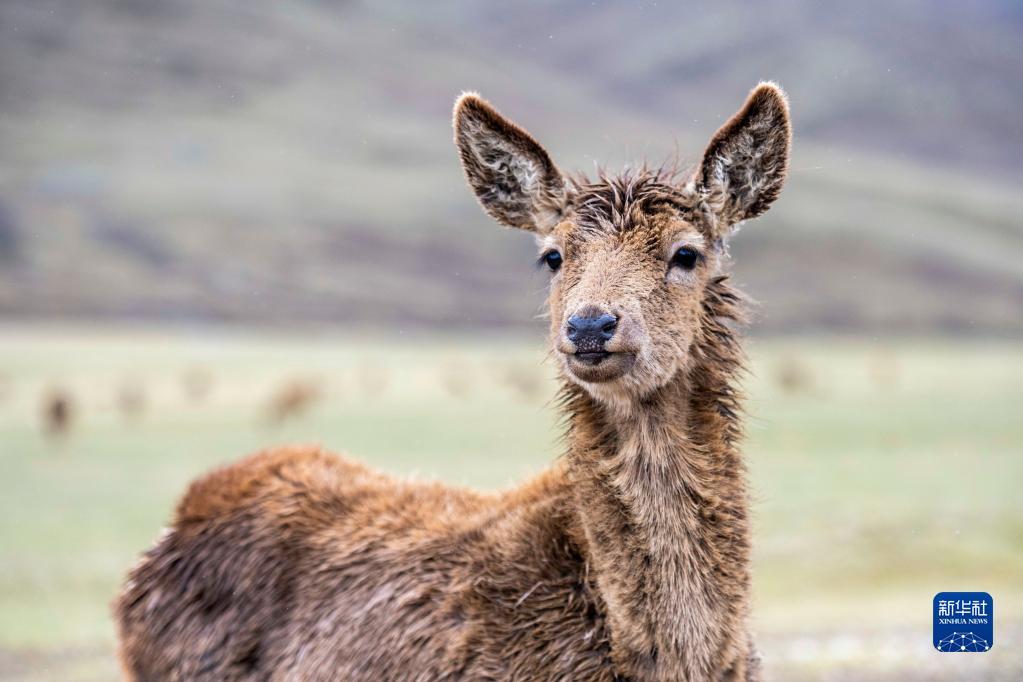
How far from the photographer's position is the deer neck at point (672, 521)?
5.61 m

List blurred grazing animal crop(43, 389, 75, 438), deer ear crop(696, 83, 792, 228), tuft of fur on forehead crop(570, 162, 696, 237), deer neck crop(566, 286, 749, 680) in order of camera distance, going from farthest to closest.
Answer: blurred grazing animal crop(43, 389, 75, 438) < tuft of fur on forehead crop(570, 162, 696, 237) < deer ear crop(696, 83, 792, 228) < deer neck crop(566, 286, 749, 680)

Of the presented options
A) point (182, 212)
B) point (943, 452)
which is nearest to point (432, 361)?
point (943, 452)

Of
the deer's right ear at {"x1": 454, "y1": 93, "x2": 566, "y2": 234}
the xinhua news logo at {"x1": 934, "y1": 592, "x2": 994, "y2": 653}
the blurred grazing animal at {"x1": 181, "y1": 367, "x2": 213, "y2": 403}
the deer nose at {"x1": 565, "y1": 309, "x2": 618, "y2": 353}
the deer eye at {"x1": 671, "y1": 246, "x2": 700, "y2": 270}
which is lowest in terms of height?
the xinhua news logo at {"x1": 934, "y1": 592, "x2": 994, "y2": 653}

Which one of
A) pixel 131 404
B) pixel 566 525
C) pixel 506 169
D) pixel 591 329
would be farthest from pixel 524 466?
pixel 591 329

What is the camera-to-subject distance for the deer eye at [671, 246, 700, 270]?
244 inches

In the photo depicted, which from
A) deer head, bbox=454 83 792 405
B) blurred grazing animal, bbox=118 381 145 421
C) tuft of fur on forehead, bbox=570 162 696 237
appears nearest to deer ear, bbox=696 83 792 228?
deer head, bbox=454 83 792 405

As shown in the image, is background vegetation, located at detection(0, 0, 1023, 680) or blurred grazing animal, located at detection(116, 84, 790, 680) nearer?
blurred grazing animal, located at detection(116, 84, 790, 680)

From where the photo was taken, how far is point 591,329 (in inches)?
226

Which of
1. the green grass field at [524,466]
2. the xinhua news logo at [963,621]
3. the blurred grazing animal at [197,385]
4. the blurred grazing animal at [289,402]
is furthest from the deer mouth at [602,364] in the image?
the blurred grazing animal at [197,385]

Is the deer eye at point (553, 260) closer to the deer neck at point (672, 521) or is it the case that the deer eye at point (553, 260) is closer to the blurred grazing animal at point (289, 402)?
the deer neck at point (672, 521)

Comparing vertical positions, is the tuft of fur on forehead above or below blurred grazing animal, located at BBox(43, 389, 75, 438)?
below

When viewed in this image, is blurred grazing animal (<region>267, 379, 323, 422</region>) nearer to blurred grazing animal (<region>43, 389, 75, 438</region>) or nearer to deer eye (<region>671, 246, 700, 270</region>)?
blurred grazing animal (<region>43, 389, 75, 438</region>)

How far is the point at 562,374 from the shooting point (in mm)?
6309

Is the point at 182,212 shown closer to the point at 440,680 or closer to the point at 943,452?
the point at 943,452
